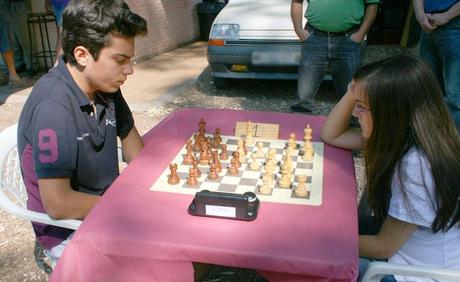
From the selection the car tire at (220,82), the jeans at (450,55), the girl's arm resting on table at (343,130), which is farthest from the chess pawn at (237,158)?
the car tire at (220,82)

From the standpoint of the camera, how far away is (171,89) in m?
6.17

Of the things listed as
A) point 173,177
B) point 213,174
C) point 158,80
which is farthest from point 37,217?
point 158,80

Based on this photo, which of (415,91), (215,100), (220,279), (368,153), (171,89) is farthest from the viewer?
(171,89)

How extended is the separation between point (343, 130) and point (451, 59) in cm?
191

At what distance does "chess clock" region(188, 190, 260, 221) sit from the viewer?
4.77ft

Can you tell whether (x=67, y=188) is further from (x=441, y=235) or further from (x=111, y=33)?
(x=441, y=235)

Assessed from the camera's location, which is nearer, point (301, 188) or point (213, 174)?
point (301, 188)

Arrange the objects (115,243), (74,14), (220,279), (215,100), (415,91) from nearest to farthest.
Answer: (115,243) → (415,91) → (74,14) → (220,279) → (215,100)

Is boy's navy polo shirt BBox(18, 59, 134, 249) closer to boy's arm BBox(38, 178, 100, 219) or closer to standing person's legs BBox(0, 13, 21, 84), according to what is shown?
boy's arm BBox(38, 178, 100, 219)

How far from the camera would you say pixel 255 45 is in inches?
208

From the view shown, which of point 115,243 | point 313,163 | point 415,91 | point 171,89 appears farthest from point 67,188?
point 171,89

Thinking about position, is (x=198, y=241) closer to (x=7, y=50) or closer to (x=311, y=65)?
(x=311, y=65)

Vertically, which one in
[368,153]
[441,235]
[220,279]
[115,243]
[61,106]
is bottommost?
[220,279]

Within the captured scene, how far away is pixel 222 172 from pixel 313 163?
41cm
